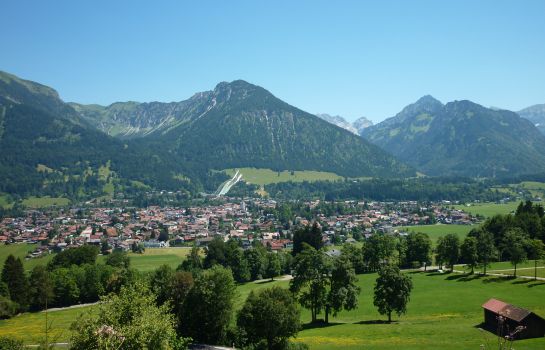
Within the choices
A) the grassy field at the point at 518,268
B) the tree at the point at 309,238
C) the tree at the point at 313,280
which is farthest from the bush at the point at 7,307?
the grassy field at the point at 518,268

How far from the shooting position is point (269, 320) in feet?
121

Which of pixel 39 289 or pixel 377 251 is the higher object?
pixel 377 251

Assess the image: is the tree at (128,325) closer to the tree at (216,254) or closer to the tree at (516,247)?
the tree at (516,247)

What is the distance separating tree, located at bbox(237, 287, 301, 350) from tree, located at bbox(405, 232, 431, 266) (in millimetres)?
48747

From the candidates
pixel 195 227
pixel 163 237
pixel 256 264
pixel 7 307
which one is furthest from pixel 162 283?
pixel 195 227

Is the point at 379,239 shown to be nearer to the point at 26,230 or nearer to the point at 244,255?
the point at 244,255

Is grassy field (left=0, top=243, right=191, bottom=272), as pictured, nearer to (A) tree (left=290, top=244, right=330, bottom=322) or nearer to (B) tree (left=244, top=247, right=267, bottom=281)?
(B) tree (left=244, top=247, right=267, bottom=281)

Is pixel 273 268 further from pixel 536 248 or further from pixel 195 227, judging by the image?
pixel 195 227

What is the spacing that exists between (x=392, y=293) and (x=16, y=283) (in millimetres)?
56672

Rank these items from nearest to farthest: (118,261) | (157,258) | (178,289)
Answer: (178,289)
(118,261)
(157,258)

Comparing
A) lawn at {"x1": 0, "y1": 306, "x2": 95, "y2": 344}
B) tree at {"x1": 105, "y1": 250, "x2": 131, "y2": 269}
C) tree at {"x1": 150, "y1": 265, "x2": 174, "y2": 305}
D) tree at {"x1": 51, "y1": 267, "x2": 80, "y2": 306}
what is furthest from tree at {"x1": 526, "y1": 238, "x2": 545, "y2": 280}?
tree at {"x1": 51, "y1": 267, "x2": 80, "y2": 306}

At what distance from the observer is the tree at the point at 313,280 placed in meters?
50.0

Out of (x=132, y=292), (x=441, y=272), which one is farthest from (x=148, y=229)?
(x=132, y=292)

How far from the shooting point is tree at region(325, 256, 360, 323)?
4891cm
